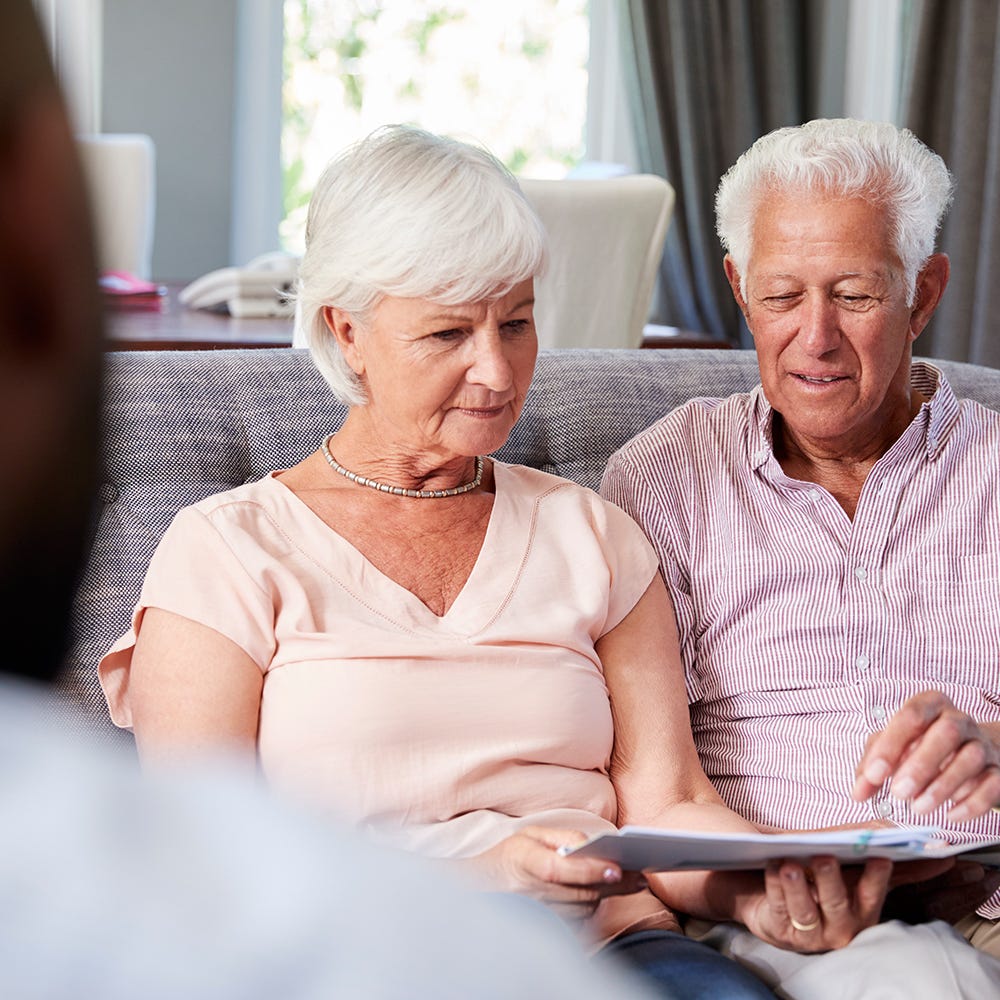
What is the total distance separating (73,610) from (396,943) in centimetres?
13

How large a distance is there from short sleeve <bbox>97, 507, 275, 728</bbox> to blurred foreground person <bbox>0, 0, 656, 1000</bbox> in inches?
44.7

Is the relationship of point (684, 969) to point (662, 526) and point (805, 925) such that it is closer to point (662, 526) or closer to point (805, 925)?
point (805, 925)

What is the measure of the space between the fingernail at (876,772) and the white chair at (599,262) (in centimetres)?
206

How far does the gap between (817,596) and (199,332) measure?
1772 millimetres

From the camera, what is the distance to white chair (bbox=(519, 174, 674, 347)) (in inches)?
130

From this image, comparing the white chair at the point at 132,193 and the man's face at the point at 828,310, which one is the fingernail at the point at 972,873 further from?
the white chair at the point at 132,193

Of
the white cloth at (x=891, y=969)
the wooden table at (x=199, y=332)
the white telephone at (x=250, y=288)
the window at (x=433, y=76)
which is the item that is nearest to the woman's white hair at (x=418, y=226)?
the white cloth at (x=891, y=969)

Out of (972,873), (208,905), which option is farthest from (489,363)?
(208,905)

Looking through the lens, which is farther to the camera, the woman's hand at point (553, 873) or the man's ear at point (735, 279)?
the man's ear at point (735, 279)

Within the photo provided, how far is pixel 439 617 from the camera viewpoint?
156cm

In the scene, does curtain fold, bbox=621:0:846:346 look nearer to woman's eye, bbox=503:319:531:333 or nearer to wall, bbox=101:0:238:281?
wall, bbox=101:0:238:281

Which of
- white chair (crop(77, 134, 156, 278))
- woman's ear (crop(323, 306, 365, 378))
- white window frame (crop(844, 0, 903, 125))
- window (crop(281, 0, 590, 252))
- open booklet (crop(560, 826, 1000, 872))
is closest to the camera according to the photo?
open booklet (crop(560, 826, 1000, 872))

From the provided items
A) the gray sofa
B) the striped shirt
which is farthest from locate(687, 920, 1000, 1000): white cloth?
the gray sofa

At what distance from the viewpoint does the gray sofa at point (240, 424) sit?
1.71 metres
